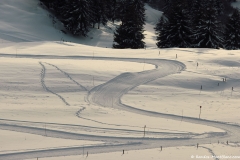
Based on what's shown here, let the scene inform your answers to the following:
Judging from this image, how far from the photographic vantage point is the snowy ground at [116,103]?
11812 millimetres

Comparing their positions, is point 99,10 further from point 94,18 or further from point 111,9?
point 111,9

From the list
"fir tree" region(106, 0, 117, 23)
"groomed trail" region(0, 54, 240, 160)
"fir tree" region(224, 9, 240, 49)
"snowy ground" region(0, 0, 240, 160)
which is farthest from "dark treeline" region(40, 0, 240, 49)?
"groomed trail" region(0, 54, 240, 160)

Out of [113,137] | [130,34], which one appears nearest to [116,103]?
[113,137]

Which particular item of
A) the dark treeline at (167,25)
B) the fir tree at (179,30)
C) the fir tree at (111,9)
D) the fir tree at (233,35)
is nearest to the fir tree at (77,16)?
the dark treeline at (167,25)

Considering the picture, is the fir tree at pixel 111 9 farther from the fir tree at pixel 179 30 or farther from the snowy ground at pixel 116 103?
the snowy ground at pixel 116 103

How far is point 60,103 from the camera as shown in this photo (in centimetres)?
1641

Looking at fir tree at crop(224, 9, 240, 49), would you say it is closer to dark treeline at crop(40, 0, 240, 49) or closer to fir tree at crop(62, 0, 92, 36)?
dark treeline at crop(40, 0, 240, 49)

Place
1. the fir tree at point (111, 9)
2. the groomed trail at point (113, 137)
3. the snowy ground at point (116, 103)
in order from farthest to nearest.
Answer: the fir tree at point (111, 9)
the snowy ground at point (116, 103)
the groomed trail at point (113, 137)

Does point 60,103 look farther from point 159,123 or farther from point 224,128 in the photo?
point 224,128

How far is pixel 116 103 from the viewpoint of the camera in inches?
688

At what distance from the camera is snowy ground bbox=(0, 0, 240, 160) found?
465 inches

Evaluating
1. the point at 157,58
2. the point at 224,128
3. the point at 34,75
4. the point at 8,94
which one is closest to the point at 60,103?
the point at 8,94

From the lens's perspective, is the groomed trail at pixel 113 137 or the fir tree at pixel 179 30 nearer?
the groomed trail at pixel 113 137

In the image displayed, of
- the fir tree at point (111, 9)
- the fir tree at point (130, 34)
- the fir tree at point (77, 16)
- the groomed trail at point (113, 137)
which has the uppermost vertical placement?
the fir tree at point (111, 9)
